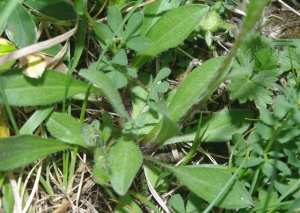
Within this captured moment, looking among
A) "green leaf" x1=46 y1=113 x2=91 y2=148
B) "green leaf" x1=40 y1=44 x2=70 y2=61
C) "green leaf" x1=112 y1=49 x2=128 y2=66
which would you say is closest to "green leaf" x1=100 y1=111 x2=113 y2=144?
"green leaf" x1=46 y1=113 x2=91 y2=148

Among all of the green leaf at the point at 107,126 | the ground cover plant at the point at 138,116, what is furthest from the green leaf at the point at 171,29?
the green leaf at the point at 107,126

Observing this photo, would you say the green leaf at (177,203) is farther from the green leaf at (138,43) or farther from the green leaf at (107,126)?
the green leaf at (138,43)

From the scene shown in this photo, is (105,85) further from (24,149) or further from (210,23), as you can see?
(210,23)

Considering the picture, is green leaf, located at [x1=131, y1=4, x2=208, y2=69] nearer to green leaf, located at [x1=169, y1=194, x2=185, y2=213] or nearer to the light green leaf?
the light green leaf

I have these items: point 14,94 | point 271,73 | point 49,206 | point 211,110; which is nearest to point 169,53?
point 211,110

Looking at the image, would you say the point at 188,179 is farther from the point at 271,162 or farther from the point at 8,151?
the point at 8,151

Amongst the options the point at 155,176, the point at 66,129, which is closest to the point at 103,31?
the point at 66,129
